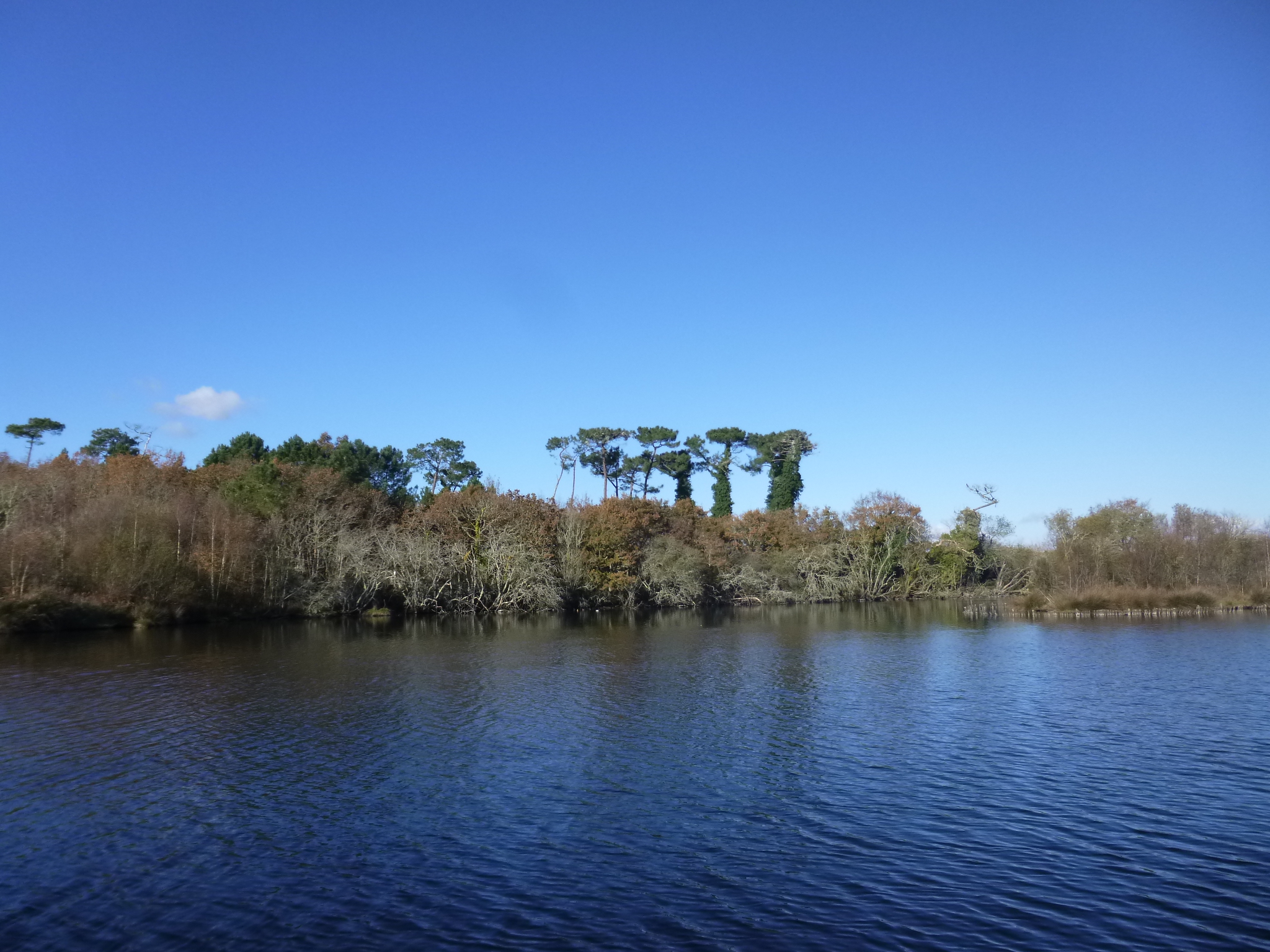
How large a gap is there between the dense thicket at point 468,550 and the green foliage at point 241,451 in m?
1.15

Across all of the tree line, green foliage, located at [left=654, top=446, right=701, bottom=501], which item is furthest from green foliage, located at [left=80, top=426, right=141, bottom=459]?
green foliage, located at [left=654, top=446, right=701, bottom=501]

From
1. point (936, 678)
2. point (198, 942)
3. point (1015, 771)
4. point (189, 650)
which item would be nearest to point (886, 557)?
point (936, 678)

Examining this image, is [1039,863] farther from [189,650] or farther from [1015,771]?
[189,650]

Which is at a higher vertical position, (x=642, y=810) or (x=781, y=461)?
(x=781, y=461)

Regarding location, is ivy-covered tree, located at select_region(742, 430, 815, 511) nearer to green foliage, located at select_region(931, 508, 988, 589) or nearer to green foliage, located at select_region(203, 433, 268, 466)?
green foliage, located at select_region(931, 508, 988, 589)

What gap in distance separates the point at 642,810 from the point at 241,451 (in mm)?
85820

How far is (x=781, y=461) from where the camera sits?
4107 inches

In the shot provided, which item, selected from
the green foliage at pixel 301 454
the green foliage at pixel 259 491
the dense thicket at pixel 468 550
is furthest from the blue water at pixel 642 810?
the green foliage at pixel 301 454

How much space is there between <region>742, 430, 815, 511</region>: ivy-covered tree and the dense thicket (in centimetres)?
1027

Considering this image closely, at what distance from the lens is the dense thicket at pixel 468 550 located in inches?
2124

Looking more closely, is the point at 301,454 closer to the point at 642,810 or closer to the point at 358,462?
the point at 358,462

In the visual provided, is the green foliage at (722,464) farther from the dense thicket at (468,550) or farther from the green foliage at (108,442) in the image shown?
the green foliage at (108,442)

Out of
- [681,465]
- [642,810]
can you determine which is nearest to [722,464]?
[681,465]

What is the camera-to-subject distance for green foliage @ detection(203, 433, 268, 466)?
289 ft
